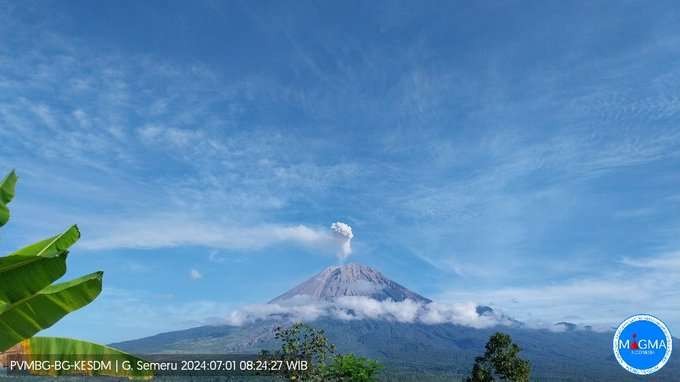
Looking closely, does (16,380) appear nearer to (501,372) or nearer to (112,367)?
(501,372)

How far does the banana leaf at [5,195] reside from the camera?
12.0 feet

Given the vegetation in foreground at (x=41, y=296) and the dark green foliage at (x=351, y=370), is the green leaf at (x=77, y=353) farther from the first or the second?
the dark green foliage at (x=351, y=370)

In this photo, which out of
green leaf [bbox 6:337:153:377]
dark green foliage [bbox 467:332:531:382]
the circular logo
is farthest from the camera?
dark green foliage [bbox 467:332:531:382]

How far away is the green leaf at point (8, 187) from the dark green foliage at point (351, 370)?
1096 inches

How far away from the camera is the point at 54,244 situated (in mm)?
3613

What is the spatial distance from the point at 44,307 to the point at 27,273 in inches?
14.0

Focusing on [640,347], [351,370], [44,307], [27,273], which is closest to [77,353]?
[44,307]

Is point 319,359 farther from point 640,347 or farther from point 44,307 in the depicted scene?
point 44,307

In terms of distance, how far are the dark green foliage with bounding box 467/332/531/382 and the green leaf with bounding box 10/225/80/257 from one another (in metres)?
30.8

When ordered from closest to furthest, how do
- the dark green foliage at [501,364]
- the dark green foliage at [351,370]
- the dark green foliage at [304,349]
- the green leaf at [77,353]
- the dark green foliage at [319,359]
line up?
the green leaf at [77,353] < the dark green foliage at [351,370] < the dark green foliage at [319,359] < the dark green foliage at [304,349] < the dark green foliage at [501,364]

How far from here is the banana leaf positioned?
12.0 feet

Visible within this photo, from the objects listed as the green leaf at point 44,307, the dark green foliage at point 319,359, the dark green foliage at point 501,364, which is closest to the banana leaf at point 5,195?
the green leaf at point 44,307

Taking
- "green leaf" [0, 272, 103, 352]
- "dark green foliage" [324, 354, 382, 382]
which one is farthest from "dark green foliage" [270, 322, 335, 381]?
"green leaf" [0, 272, 103, 352]

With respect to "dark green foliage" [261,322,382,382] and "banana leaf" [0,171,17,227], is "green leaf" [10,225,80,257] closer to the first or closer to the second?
"banana leaf" [0,171,17,227]
